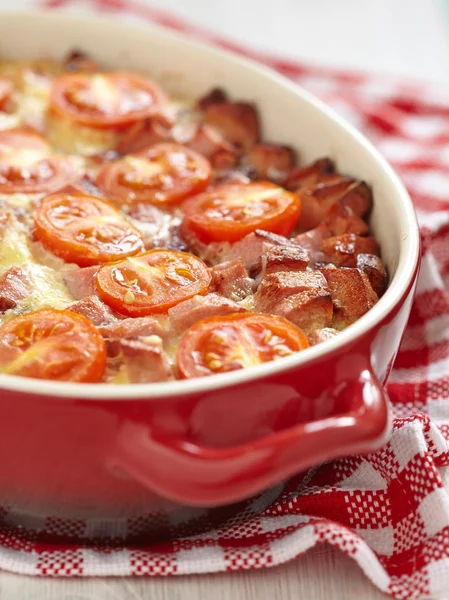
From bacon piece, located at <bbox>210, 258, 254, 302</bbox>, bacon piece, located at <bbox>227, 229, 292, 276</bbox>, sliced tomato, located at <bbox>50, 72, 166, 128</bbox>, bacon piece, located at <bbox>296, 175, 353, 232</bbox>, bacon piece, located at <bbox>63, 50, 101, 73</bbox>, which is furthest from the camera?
bacon piece, located at <bbox>63, 50, 101, 73</bbox>

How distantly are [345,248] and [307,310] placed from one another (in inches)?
16.4

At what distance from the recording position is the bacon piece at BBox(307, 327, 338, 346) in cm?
218

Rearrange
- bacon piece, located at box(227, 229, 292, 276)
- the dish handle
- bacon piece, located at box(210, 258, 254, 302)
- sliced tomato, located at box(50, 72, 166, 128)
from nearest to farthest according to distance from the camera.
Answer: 1. the dish handle
2. bacon piece, located at box(210, 258, 254, 302)
3. bacon piece, located at box(227, 229, 292, 276)
4. sliced tomato, located at box(50, 72, 166, 128)

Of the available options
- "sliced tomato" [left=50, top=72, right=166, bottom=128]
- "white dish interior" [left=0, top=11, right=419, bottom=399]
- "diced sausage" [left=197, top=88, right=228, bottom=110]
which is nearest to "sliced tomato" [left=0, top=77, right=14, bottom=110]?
"sliced tomato" [left=50, top=72, right=166, bottom=128]

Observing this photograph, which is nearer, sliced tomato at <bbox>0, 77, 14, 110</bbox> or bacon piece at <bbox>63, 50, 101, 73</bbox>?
sliced tomato at <bbox>0, 77, 14, 110</bbox>

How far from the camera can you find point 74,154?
10.4 feet

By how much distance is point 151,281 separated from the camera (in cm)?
237

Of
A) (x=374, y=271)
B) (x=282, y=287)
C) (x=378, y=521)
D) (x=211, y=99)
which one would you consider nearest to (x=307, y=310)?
(x=282, y=287)

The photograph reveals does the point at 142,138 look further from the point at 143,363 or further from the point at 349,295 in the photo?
the point at 143,363

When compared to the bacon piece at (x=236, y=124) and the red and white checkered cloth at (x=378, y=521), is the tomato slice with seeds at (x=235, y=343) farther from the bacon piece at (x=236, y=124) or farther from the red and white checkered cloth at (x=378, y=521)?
the bacon piece at (x=236, y=124)

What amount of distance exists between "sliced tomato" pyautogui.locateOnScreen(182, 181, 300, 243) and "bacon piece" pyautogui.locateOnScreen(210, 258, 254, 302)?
24 cm

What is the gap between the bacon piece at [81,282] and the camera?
2.39 metres

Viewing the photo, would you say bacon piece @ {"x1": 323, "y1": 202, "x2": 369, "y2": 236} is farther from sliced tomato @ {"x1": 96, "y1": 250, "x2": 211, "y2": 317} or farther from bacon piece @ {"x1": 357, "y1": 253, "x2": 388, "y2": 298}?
sliced tomato @ {"x1": 96, "y1": 250, "x2": 211, "y2": 317}

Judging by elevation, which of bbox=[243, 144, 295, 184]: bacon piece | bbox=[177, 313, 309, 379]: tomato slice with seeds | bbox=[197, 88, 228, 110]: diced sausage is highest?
bbox=[177, 313, 309, 379]: tomato slice with seeds
